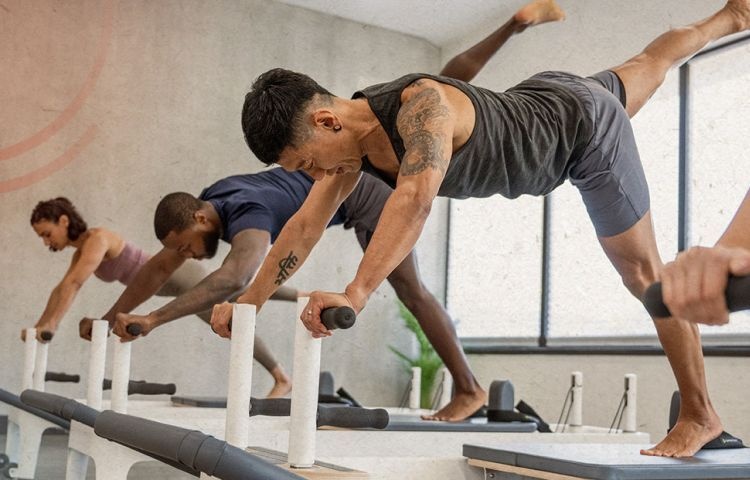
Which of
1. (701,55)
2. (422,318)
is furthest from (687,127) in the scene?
(422,318)

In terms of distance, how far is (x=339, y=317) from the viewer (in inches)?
54.6

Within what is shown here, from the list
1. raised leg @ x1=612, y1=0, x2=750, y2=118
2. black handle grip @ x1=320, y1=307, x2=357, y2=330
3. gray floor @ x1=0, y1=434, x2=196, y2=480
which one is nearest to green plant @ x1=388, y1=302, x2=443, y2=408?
gray floor @ x1=0, y1=434, x2=196, y2=480

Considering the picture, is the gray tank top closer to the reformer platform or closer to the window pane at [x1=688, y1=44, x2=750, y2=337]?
the reformer platform

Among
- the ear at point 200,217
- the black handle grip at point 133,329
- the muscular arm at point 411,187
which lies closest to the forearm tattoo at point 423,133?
the muscular arm at point 411,187

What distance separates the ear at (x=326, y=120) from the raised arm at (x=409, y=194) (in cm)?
13

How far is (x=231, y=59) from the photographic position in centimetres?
618

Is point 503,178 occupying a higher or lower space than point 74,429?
higher

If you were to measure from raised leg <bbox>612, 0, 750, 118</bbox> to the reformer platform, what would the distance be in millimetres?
893

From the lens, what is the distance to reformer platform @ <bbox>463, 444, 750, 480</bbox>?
1809 millimetres

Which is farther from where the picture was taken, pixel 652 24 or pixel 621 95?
pixel 652 24

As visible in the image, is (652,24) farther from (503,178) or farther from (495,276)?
(503,178)

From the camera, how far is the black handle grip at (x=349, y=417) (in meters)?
1.67

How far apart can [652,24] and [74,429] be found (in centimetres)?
417

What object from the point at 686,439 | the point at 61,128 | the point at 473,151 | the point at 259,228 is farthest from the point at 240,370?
the point at 61,128
